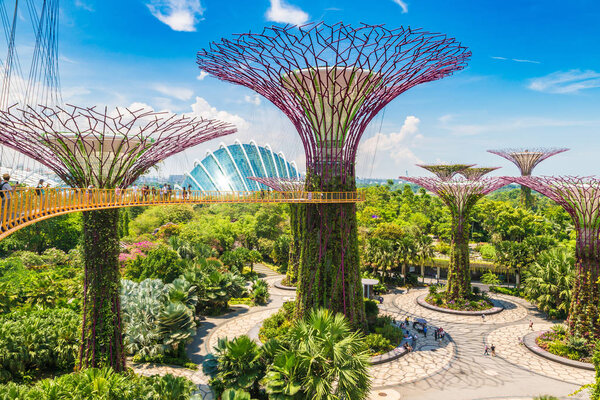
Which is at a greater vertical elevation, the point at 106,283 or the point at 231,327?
the point at 106,283

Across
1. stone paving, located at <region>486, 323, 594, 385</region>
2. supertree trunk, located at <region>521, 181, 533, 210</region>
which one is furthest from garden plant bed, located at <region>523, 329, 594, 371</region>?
supertree trunk, located at <region>521, 181, 533, 210</region>

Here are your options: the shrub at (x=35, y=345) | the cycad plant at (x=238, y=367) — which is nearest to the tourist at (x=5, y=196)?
the cycad plant at (x=238, y=367)

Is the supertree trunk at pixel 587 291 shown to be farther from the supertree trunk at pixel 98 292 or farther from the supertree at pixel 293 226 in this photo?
the supertree trunk at pixel 98 292

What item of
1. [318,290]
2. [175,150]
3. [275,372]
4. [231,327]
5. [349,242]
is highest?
[175,150]

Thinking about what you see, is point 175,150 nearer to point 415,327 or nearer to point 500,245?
point 415,327

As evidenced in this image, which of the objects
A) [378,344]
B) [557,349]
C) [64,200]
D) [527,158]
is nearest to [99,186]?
[64,200]

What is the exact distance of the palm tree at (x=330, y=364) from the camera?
9.52 m

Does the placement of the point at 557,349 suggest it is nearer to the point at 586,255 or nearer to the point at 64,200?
the point at 586,255

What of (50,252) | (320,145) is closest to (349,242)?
(320,145)

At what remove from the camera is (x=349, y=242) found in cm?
1650

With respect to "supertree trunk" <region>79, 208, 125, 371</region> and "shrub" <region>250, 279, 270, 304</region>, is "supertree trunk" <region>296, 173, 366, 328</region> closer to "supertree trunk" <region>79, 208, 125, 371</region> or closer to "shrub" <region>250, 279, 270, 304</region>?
"supertree trunk" <region>79, 208, 125, 371</region>

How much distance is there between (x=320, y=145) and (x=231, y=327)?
11216mm

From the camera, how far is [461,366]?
15711 millimetres

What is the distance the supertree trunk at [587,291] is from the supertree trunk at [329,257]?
10.5 meters
